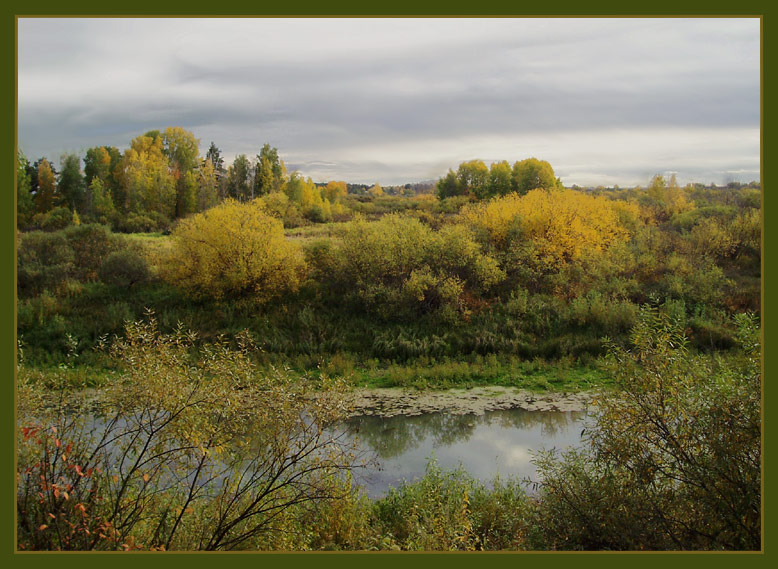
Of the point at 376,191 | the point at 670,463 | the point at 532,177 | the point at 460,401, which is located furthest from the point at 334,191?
the point at 670,463

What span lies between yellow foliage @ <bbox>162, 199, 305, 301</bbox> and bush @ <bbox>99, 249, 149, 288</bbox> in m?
1.61

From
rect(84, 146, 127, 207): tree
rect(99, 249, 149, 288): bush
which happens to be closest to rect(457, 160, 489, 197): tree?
rect(99, 249, 149, 288): bush

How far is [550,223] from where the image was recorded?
23.1 meters

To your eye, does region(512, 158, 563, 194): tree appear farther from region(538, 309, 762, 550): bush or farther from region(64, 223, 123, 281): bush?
region(538, 309, 762, 550): bush

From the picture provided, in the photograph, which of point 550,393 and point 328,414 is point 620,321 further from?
point 328,414

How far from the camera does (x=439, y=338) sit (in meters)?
19.1

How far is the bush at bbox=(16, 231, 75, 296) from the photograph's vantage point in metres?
21.0

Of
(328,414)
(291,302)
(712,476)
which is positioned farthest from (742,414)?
(291,302)

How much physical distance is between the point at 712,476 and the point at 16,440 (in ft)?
28.8

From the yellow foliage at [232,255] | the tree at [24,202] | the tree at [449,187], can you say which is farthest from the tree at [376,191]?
the tree at [24,202]

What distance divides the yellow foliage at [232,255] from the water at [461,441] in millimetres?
8340

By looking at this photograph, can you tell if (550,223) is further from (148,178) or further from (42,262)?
(42,262)

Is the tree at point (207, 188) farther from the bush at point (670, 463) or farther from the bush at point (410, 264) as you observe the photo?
the bush at point (670, 463)

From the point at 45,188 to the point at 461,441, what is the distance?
1711cm
